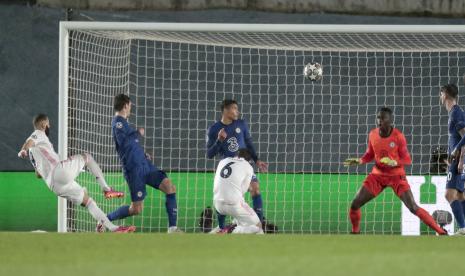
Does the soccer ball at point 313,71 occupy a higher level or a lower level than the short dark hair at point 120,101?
higher

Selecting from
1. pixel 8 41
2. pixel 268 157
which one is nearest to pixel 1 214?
pixel 8 41

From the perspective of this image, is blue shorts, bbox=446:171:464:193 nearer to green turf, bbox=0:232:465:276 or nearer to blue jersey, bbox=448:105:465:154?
blue jersey, bbox=448:105:465:154

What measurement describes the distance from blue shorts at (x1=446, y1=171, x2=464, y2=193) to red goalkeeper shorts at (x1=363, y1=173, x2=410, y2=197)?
0.55m

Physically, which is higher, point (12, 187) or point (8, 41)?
point (8, 41)

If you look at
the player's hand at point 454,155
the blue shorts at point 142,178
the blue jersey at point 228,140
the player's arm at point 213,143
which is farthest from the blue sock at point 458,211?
the blue shorts at point 142,178

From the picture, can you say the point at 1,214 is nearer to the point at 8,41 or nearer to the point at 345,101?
the point at 8,41

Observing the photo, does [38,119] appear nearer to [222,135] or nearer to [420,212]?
[222,135]

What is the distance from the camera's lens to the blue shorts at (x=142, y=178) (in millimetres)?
11797

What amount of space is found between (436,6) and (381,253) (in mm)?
2039

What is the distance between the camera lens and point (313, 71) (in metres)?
15.8

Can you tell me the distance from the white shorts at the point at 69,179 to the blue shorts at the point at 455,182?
3800 mm

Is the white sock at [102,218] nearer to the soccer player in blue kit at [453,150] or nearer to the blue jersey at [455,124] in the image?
the soccer player in blue kit at [453,150]

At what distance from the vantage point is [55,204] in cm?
1677

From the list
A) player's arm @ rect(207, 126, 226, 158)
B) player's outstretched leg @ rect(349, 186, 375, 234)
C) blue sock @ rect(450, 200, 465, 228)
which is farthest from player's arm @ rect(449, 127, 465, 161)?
player's arm @ rect(207, 126, 226, 158)
